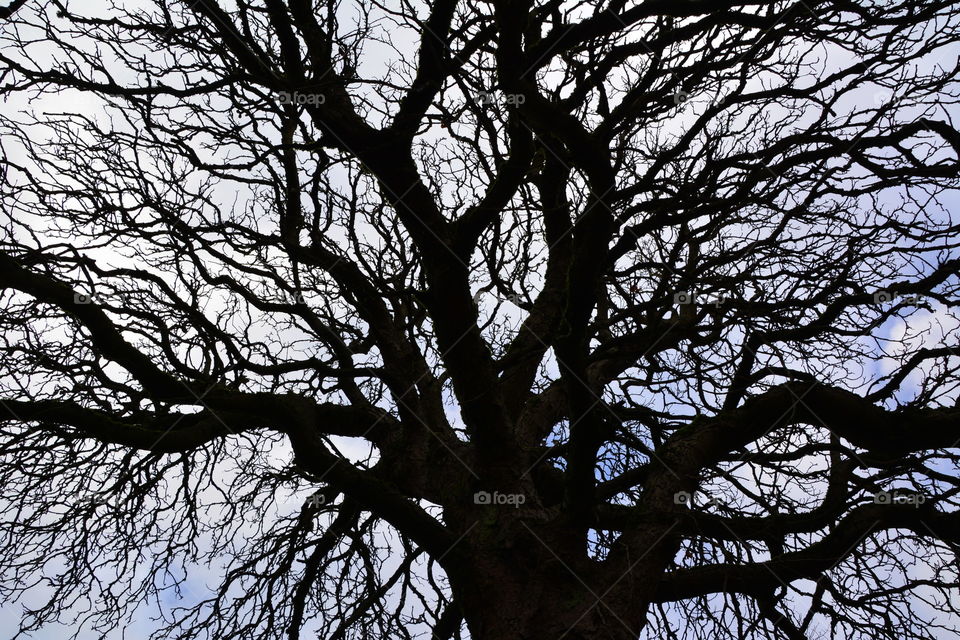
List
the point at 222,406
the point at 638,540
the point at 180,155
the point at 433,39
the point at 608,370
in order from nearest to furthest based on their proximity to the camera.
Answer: the point at 222,406
the point at 433,39
the point at 638,540
the point at 180,155
the point at 608,370

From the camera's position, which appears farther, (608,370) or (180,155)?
(608,370)

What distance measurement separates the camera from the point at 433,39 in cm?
318

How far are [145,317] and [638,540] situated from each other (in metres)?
3.09

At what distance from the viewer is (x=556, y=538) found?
351 centimetres

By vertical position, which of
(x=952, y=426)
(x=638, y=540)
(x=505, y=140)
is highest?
(x=505, y=140)

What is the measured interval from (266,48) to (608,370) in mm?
3242

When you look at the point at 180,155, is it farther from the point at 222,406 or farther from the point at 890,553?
the point at 890,553

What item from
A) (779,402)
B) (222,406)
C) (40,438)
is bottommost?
(40,438)

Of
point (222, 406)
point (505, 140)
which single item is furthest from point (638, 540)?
point (505, 140)

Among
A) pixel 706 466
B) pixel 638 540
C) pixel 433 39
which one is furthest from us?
pixel 706 466

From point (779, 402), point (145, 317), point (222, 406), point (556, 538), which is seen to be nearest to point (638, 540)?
point (556, 538)

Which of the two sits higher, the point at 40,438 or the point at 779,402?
the point at 779,402

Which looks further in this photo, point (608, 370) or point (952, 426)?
point (608, 370)

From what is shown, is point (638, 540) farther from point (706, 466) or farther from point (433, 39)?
point (433, 39)
